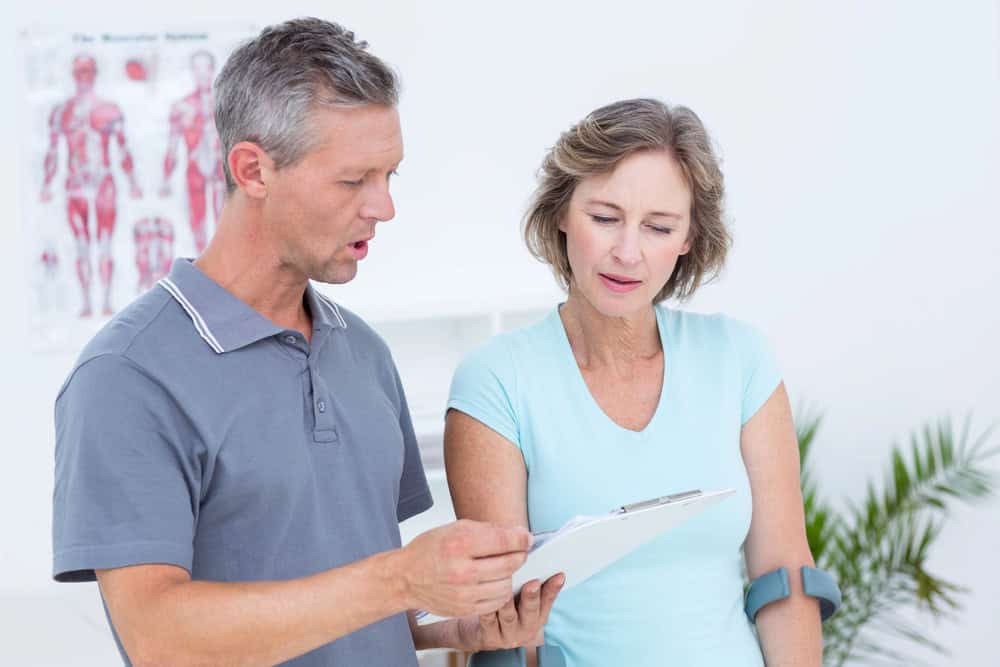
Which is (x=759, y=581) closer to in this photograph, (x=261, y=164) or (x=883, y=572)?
(x=261, y=164)

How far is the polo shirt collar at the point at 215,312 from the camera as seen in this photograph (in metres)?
1.34

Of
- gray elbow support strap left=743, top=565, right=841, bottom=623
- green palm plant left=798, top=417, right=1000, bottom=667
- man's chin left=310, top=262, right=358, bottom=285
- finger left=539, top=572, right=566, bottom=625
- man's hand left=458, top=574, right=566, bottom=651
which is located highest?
man's chin left=310, top=262, right=358, bottom=285

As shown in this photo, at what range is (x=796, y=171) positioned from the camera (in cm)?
347

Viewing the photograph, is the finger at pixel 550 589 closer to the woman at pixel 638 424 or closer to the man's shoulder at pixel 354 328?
the woman at pixel 638 424

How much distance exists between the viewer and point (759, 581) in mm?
1746

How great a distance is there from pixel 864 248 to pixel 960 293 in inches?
12.1

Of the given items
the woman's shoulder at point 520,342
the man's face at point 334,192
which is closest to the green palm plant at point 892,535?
the woman's shoulder at point 520,342

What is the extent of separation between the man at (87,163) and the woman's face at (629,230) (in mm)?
2098

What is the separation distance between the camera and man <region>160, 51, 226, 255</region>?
3.44 meters

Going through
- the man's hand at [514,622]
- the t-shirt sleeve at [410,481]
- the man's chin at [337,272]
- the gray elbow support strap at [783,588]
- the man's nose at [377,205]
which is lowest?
the gray elbow support strap at [783,588]

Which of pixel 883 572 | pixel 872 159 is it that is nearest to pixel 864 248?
pixel 872 159

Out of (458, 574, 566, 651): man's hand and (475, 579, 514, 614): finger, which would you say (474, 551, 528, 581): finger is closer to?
(475, 579, 514, 614): finger

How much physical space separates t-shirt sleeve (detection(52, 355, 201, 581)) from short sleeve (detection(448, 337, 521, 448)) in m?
0.54

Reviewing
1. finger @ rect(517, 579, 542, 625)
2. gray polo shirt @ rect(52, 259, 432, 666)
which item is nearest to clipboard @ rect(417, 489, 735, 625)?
finger @ rect(517, 579, 542, 625)
